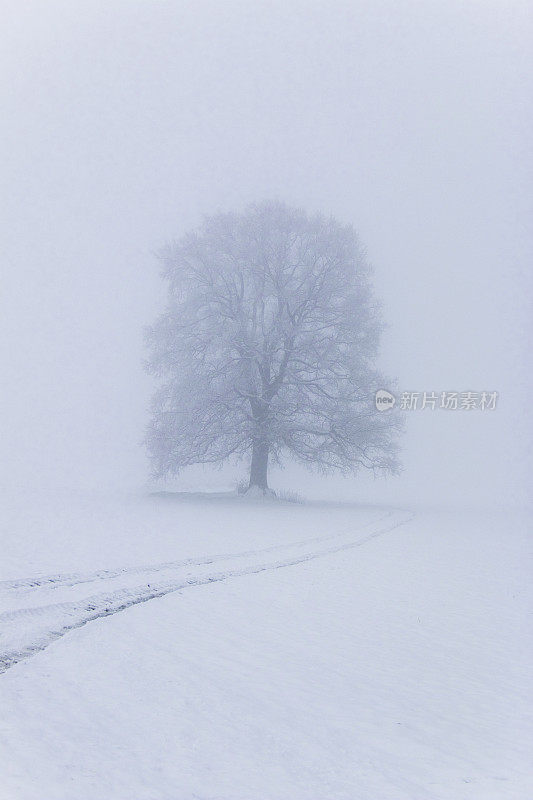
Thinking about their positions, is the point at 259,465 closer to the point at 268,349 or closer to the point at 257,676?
the point at 268,349

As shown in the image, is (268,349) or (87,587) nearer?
(87,587)

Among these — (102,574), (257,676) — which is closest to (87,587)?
(102,574)

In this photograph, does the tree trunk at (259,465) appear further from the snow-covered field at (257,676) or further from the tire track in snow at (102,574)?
the snow-covered field at (257,676)

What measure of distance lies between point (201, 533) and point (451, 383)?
51.2 meters

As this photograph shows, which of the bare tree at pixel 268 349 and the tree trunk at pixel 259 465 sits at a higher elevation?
Answer: the bare tree at pixel 268 349

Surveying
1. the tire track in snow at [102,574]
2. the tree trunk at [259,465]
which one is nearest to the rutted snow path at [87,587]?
the tire track in snow at [102,574]

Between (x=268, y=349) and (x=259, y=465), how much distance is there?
4020mm

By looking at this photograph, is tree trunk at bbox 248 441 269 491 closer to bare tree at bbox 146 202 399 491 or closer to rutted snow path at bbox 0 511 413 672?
bare tree at bbox 146 202 399 491

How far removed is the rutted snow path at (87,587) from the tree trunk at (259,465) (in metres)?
11.6

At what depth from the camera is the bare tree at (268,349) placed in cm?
2267

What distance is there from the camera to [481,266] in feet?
490

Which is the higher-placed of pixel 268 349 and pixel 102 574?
pixel 268 349

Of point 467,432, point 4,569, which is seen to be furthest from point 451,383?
point 4,569

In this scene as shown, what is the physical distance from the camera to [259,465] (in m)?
23.9
